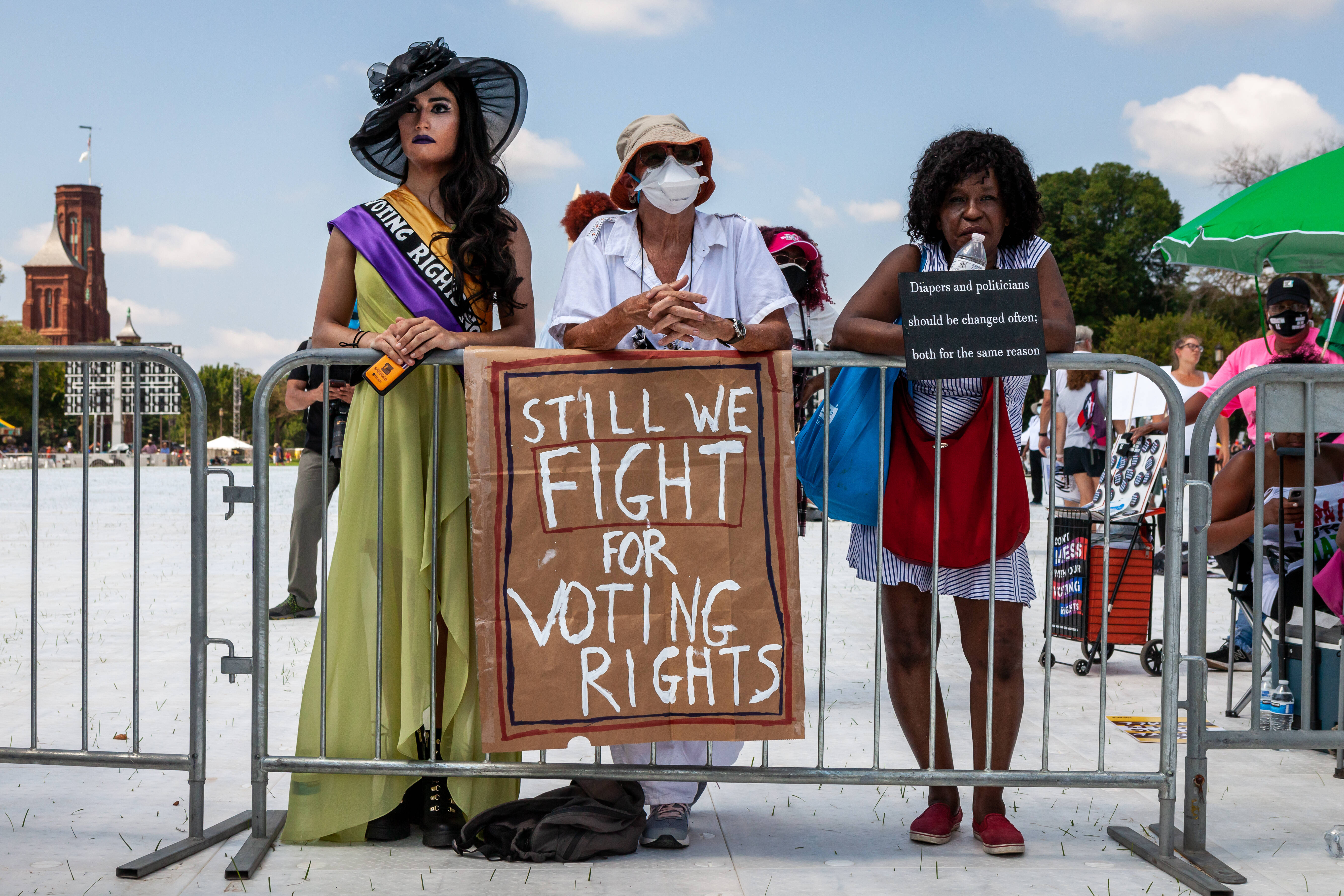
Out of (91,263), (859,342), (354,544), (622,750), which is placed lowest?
(622,750)

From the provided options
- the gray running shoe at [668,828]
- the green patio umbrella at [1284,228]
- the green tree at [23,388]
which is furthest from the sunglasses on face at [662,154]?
the green tree at [23,388]

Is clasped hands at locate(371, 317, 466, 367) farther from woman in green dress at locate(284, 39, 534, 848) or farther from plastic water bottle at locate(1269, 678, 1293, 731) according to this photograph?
plastic water bottle at locate(1269, 678, 1293, 731)

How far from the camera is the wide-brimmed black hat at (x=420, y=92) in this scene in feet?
11.8

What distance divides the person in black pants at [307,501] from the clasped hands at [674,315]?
290cm

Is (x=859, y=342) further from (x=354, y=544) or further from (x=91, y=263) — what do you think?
(x=91, y=263)

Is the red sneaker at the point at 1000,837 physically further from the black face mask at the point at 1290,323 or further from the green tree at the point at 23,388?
the green tree at the point at 23,388

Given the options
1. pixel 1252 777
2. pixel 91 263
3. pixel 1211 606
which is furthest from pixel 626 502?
pixel 91 263

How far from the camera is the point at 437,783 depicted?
354 cm

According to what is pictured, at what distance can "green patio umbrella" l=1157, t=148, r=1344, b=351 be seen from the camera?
17.9 ft

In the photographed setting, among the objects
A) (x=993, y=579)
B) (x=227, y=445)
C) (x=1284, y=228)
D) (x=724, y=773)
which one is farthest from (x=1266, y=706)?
(x=227, y=445)

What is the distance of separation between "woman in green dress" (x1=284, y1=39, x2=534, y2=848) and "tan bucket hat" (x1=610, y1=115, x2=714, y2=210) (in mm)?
345

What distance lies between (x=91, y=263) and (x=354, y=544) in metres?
166

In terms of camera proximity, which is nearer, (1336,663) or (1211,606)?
(1336,663)

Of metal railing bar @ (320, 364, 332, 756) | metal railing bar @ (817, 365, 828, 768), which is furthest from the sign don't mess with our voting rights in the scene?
metal railing bar @ (320, 364, 332, 756)
